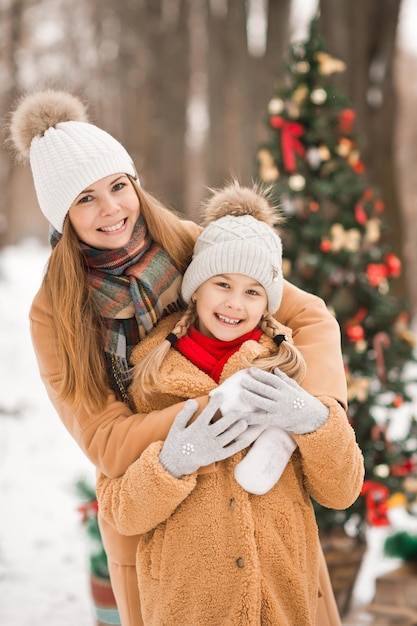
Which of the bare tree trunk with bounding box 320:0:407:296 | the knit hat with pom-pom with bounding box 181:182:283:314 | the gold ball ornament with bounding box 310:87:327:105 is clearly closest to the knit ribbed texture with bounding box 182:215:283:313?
the knit hat with pom-pom with bounding box 181:182:283:314

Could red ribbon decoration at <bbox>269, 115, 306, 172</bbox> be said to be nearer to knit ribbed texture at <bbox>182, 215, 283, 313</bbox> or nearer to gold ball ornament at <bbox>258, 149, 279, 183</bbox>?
gold ball ornament at <bbox>258, 149, 279, 183</bbox>

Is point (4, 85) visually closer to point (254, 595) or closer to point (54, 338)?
point (54, 338)

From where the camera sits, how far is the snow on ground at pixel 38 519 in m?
4.24

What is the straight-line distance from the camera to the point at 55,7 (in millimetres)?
12570

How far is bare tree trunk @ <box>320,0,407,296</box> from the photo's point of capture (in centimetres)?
609

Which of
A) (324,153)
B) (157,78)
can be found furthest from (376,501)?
(157,78)

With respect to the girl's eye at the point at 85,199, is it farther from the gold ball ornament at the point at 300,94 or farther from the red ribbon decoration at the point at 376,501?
the red ribbon decoration at the point at 376,501

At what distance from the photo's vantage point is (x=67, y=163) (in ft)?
7.38

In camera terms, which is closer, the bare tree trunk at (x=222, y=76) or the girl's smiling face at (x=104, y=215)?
the girl's smiling face at (x=104, y=215)

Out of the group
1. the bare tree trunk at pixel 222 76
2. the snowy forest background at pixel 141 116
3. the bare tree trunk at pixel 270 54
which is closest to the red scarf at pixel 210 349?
the snowy forest background at pixel 141 116

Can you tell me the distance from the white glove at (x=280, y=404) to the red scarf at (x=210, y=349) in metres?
0.17

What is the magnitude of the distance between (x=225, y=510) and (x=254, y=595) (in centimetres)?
25

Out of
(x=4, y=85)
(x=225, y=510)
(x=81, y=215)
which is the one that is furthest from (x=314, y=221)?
(x=4, y=85)

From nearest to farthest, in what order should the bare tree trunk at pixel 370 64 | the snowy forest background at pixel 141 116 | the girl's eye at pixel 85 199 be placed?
the girl's eye at pixel 85 199 < the snowy forest background at pixel 141 116 < the bare tree trunk at pixel 370 64
